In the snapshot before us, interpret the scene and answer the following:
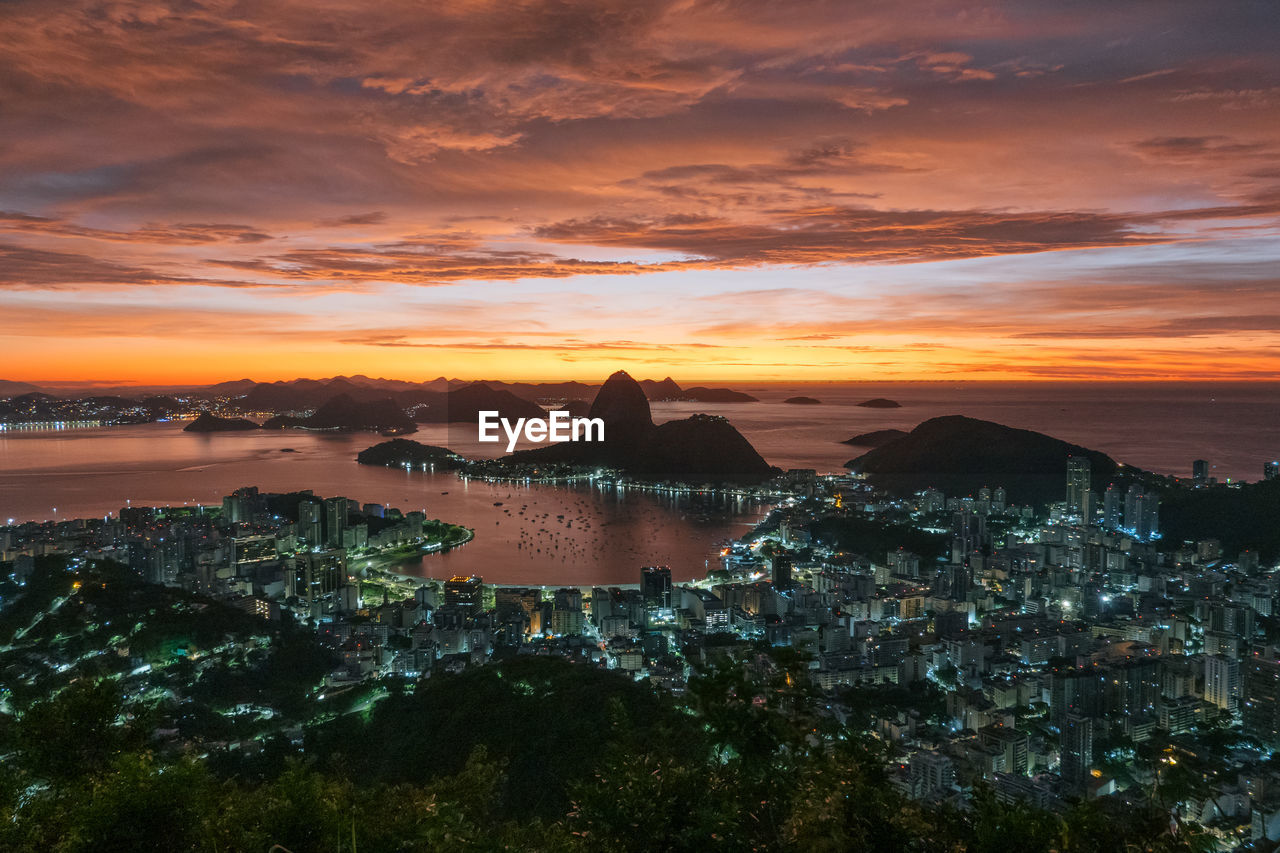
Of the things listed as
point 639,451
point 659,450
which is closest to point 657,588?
point 659,450

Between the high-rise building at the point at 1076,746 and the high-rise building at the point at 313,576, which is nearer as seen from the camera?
the high-rise building at the point at 1076,746

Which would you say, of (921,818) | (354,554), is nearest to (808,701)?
(921,818)

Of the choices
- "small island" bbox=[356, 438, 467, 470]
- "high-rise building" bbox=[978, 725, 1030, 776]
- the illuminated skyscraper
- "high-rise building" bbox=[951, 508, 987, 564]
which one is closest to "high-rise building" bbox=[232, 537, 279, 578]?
the illuminated skyscraper

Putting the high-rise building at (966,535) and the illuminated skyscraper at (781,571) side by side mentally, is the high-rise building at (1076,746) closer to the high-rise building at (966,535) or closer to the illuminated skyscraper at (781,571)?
the illuminated skyscraper at (781,571)

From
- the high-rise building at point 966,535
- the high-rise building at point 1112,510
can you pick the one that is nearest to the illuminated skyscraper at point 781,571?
the high-rise building at point 966,535

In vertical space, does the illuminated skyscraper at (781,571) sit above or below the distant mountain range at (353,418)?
below

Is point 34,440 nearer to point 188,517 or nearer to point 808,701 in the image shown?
point 188,517
